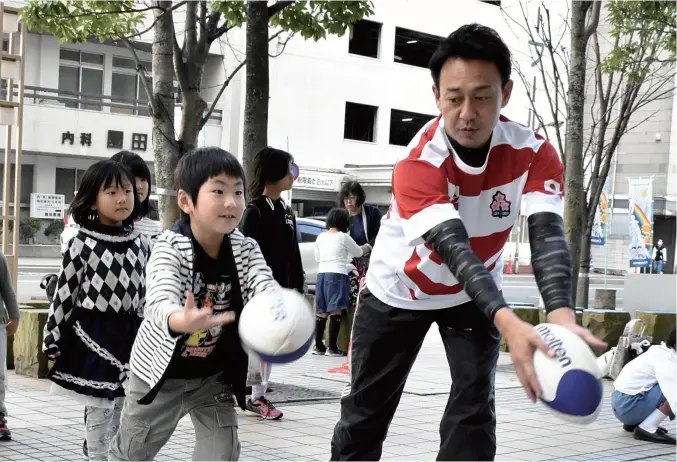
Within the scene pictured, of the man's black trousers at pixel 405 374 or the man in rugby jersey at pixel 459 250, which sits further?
the man's black trousers at pixel 405 374

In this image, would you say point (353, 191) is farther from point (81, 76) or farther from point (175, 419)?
point (81, 76)

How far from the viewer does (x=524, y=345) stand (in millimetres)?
2504

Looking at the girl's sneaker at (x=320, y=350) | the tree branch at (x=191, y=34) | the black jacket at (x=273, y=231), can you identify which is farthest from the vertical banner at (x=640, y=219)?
the black jacket at (x=273, y=231)

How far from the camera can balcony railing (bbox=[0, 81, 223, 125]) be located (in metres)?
27.0

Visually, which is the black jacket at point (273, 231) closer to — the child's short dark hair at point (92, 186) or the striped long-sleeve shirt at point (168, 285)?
the child's short dark hair at point (92, 186)

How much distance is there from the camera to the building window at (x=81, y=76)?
1120 inches

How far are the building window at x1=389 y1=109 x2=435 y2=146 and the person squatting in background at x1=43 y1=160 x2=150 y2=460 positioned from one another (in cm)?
2795

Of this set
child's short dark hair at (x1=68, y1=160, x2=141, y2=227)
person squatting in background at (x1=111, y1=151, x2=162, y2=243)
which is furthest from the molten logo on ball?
person squatting in background at (x1=111, y1=151, x2=162, y2=243)

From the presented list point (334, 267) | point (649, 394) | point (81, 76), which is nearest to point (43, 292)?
point (334, 267)

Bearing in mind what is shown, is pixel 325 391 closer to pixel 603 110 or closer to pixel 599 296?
pixel 603 110

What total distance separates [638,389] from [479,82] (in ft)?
14.3

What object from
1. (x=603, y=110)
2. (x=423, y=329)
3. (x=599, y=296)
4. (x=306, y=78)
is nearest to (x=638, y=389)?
(x=423, y=329)

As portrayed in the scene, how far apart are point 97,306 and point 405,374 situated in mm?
1882

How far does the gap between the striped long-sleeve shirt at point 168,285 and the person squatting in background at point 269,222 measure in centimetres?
284
